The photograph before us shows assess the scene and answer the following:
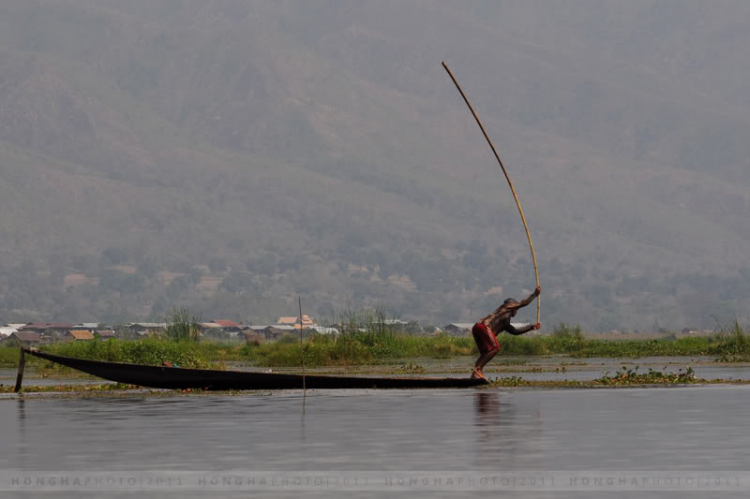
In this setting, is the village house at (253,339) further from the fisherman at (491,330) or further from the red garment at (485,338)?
the red garment at (485,338)

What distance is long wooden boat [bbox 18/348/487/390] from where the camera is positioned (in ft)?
120

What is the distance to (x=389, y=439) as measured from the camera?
2347 cm

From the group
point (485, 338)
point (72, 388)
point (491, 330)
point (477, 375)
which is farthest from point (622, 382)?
point (72, 388)

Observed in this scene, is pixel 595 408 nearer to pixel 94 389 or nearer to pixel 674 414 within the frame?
pixel 674 414

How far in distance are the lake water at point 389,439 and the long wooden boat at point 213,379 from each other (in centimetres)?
213

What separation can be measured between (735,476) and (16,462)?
917cm

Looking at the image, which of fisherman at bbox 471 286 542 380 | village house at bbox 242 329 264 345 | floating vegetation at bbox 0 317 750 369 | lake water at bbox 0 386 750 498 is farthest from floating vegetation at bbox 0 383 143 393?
village house at bbox 242 329 264 345

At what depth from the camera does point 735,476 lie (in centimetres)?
1822

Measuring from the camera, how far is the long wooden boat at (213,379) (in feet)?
120

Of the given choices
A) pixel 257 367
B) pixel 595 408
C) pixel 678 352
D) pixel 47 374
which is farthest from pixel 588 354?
pixel 595 408

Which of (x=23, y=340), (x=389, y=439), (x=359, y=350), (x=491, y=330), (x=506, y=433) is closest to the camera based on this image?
(x=389, y=439)

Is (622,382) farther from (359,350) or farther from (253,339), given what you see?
(253,339)

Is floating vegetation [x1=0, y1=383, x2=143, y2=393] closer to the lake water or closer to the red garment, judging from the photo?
the lake water

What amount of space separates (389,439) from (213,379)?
1482cm
